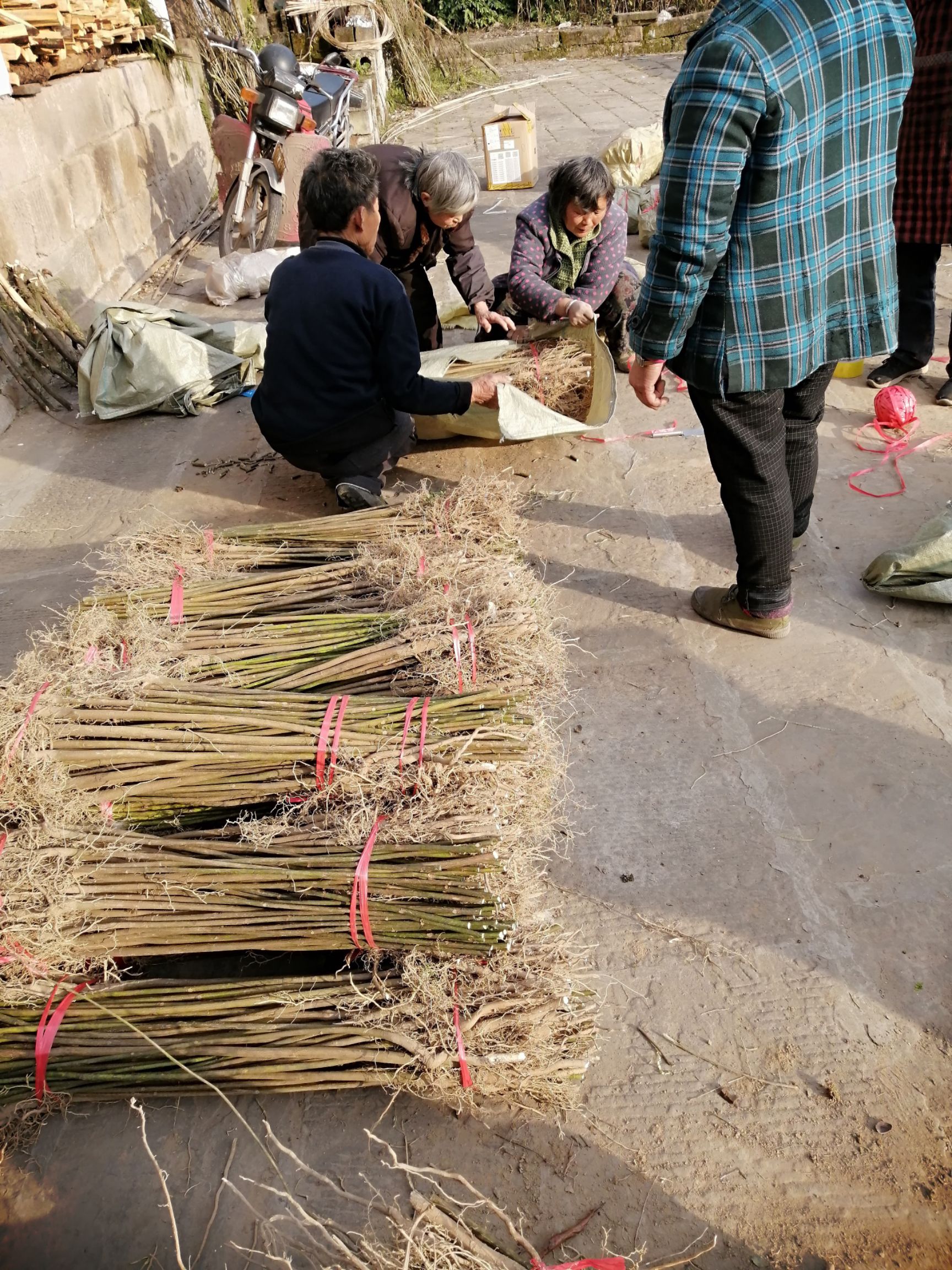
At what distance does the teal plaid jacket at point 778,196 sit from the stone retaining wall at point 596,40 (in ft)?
50.4

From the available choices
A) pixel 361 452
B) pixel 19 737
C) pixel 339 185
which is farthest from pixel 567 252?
pixel 19 737

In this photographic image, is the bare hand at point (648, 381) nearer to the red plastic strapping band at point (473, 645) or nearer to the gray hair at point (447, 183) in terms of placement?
the red plastic strapping band at point (473, 645)

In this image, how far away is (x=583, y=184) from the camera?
350cm

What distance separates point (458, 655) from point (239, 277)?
5.21 meters

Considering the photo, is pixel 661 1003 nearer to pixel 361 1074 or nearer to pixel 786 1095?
pixel 786 1095

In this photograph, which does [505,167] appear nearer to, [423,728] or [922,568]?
[922,568]

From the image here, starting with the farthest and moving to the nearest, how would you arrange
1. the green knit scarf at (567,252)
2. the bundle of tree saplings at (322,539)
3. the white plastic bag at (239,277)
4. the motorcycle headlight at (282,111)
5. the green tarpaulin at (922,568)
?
the motorcycle headlight at (282,111)
the white plastic bag at (239,277)
the green knit scarf at (567,252)
the green tarpaulin at (922,568)
the bundle of tree saplings at (322,539)

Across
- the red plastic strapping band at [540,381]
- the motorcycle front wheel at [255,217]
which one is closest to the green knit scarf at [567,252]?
the red plastic strapping band at [540,381]

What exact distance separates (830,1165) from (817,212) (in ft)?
7.28

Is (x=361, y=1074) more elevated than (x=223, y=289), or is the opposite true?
(x=223, y=289)

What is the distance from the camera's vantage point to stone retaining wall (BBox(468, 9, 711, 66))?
14.5 meters

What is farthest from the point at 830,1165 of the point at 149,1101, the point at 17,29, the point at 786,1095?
the point at 17,29

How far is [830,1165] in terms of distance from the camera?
5.31 ft

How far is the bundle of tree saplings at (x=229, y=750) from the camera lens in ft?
6.23
